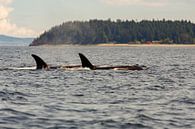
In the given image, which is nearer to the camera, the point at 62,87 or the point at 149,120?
the point at 149,120

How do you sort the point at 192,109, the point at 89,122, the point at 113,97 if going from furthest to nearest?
the point at 113,97 < the point at 192,109 < the point at 89,122

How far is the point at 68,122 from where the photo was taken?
20.3 m

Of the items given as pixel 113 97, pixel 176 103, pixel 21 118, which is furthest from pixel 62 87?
pixel 21 118

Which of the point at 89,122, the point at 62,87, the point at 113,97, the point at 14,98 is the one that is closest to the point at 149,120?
the point at 89,122

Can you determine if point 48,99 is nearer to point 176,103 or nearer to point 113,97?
point 113,97

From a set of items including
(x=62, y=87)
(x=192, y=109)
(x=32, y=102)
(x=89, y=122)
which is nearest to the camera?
(x=89, y=122)

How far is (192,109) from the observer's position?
23.6 m

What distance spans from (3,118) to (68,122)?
276cm

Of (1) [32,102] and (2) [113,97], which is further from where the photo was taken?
(2) [113,97]

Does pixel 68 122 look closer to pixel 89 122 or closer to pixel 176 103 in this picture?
pixel 89 122

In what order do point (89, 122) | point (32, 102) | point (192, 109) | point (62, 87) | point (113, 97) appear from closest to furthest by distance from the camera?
1. point (89, 122)
2. point (192, 109)
3. point (32, 102)
4. point (113, 97)
5. point (62, 87)

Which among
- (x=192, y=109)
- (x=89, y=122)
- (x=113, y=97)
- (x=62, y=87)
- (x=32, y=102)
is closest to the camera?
(x=89, y=122)

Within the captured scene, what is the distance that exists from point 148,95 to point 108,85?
612 centimetres

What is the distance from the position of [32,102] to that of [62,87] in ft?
25.6
